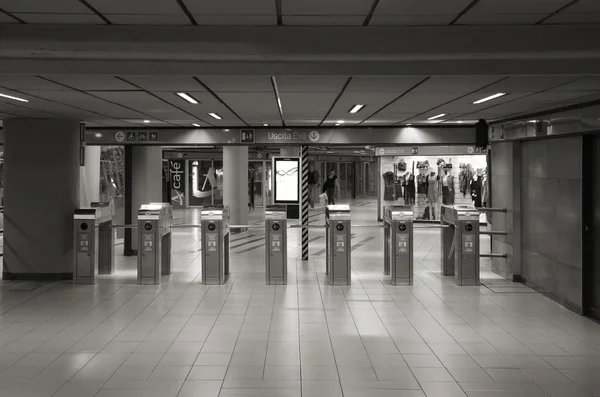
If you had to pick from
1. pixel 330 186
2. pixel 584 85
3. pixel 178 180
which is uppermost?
pixel 584 85

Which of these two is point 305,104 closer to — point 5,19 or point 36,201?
point 5,19

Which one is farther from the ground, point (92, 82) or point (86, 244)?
point (92, 82)

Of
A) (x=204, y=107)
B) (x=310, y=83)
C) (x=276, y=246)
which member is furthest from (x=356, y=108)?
(x=310, y=83)

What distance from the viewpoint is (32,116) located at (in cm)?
1017

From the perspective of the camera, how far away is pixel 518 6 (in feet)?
13.1

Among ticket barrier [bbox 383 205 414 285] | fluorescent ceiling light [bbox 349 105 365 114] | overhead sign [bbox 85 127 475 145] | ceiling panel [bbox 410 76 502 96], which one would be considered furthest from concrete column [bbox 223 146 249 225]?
ceiling panel [bbox 410 76 502 96]

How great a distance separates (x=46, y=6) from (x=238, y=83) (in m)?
2.57

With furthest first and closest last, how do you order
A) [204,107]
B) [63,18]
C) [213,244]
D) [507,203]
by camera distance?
[507,203]
[213,244]
[204,107]
[63,18]

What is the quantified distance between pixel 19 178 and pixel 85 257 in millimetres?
1728

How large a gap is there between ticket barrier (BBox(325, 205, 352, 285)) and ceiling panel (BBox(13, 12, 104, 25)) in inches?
253

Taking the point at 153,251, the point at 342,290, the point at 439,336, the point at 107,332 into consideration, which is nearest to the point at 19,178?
the point at 153,251

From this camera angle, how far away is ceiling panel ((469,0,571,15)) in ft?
12.8

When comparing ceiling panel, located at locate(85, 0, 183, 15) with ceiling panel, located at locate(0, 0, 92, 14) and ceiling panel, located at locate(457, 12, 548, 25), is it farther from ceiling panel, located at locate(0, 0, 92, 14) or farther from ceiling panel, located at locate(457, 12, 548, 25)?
ceiling panel, located at locate(457, 12, 548, 25)

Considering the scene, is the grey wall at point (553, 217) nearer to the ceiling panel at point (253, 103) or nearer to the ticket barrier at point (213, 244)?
the ceiling panel at point (253, 103)
